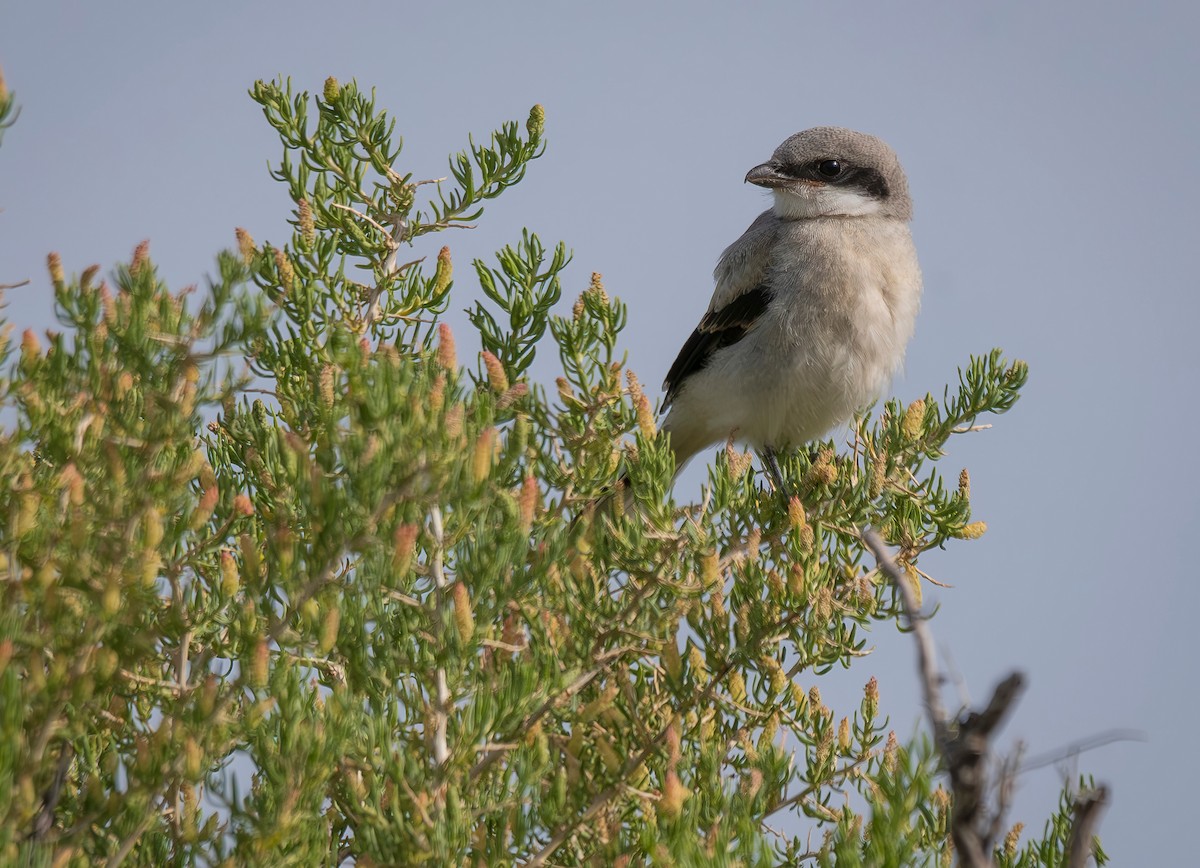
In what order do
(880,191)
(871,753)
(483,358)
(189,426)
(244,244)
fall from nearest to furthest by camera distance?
(189,426), (244,244), (483,358), (871,753), (880,191)

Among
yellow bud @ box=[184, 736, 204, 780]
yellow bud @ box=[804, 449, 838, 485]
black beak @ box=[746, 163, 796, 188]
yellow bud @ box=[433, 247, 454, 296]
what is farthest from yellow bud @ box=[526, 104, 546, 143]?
black beak @ box=[746, 163, 796, 188]

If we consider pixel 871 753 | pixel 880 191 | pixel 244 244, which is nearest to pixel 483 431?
pixel 244 244

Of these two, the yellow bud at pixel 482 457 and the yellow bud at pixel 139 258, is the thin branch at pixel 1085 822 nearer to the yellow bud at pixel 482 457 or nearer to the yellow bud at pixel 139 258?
the yellow bud at pixel 482 457

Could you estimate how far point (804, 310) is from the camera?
4.80 m

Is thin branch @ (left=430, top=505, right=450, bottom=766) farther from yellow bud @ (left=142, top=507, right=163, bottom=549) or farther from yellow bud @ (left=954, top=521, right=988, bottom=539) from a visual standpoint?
yellow bud @ (left=954, top=521, right=988, bottom=539)

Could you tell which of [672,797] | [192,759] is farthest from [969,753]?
[192,759]

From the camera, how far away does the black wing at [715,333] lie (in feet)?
16.2

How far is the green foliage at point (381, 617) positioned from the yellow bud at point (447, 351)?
2 centimetres

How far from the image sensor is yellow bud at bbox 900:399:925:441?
3256 mm

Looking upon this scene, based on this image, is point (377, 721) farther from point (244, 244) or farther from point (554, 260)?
point (554, 260)

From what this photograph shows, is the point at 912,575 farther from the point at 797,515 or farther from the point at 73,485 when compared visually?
the point at 73,485

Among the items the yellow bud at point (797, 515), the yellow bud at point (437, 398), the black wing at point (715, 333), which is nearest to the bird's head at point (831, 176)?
the black wing at point (715, 333)

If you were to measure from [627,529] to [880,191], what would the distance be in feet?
10.9

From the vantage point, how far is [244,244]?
7.71 feet
